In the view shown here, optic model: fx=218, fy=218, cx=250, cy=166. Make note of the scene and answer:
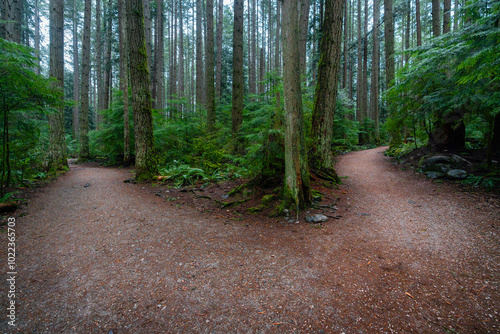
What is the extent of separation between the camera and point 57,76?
29.4ft

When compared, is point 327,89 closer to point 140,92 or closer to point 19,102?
point 140,92

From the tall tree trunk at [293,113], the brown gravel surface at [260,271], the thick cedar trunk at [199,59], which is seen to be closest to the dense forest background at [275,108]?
the tall tree trunk at [293,113]

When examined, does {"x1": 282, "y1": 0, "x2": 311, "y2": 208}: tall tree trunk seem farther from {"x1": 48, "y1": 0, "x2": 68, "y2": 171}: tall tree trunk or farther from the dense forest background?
{"x1": 48, "y1": 0, "x2": 68, "y2": 171}: tall tree trunk

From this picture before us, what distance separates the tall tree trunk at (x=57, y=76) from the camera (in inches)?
352

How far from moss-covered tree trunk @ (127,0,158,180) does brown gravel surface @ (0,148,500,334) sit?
3.04 metres

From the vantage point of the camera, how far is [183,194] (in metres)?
6.22

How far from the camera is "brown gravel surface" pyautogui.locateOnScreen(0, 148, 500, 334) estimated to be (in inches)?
75.9

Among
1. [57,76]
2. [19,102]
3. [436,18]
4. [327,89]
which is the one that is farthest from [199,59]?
[436,18]

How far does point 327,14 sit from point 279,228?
6.34 meters

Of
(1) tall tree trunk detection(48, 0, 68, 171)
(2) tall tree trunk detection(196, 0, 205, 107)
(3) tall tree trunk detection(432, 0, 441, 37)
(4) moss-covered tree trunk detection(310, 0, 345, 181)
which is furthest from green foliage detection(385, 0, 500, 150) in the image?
(1) tall tree trunk detection(48, 0, 68, 171)

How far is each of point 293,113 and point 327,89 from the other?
263cm

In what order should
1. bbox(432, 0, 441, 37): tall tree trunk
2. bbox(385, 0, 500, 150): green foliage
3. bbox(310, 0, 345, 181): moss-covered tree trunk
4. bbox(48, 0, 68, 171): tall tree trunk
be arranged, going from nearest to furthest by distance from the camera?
bbox(385, 0, 500, 150): green foliage
bbox(310, 0, 345, 181): moss-covered tree trunk
bbox(48, 0, 68, 171): tall tree trunk
bbox(432, 0, 441, 37): tall tree trunk

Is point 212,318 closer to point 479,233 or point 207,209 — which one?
point 207,209

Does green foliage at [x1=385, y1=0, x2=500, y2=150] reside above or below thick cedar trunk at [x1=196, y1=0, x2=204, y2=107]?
below
